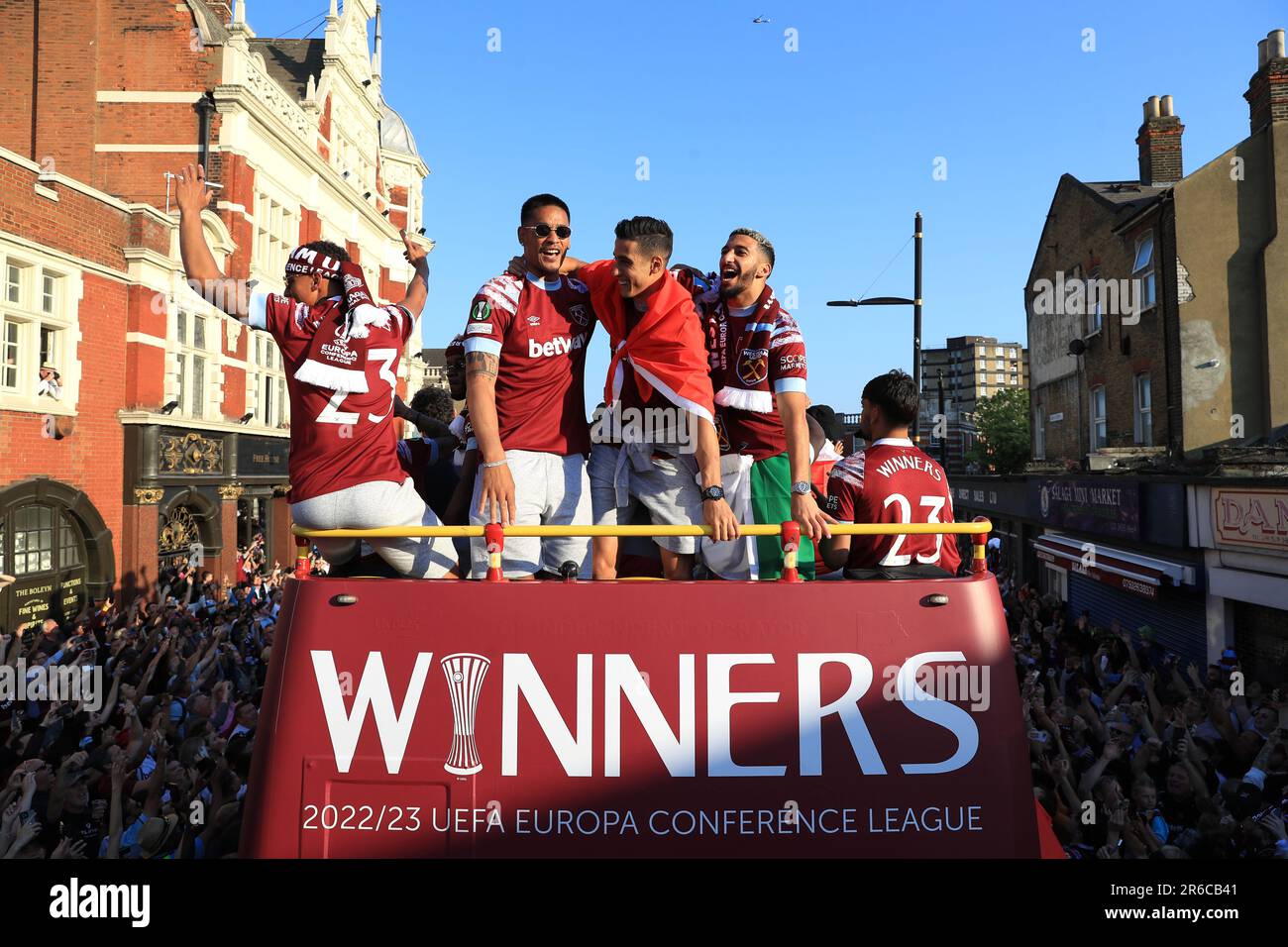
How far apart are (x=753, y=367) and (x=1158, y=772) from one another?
222 inches

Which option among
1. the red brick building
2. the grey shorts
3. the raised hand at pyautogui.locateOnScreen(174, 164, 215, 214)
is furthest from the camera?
the red brick building

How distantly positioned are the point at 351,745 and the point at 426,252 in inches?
110

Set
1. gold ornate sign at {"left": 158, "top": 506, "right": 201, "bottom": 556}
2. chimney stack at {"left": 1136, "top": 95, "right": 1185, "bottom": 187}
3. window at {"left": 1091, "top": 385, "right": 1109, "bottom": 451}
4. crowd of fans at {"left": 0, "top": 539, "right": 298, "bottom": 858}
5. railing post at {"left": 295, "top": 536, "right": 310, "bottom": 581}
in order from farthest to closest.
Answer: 1. chimney stack at {"left": 1136, "top": 95, "right": 1185, "bottom": 187}
2. window at {"left": 1091, "top": 385, "right": 1109, "bottom": 451}
3. gold ornate sign at {"left": 158, "top": 506, "right": 201, "bottom": 556}
4. crowd of fans at {"left": 0, "top": 539, "right": 298, "bottom": 858}
5. railing post at {"left": 295, "top": 536, "right": 310, "bottom": 581}

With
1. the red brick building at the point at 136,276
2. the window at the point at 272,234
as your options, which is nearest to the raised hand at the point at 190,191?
the red brick building at the point at 136,276

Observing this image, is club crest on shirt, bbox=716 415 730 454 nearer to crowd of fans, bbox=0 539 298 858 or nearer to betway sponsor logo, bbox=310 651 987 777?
betway sponsor logo, bbox=310 651 987 777

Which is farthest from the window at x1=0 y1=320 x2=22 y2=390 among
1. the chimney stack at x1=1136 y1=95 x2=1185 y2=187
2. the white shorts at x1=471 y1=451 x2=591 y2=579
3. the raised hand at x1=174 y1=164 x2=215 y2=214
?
the chimney stack at x1=1136 y1=95 x2=1185 y2=187

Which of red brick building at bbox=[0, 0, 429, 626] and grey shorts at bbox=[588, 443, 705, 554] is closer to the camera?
grey shorts at bbox=[588, 443, 705, 554]

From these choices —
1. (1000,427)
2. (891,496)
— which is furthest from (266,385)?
(1000,427)

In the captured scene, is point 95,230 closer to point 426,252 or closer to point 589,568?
point 426,252

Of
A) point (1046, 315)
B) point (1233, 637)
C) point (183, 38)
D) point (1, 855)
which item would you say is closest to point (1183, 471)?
point (1233, 637)

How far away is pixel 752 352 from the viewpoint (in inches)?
167

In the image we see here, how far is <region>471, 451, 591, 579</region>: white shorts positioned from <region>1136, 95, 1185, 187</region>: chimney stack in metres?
26.1

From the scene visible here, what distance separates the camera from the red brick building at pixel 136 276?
1678 cm

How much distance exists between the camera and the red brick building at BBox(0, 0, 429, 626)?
16781 mm
